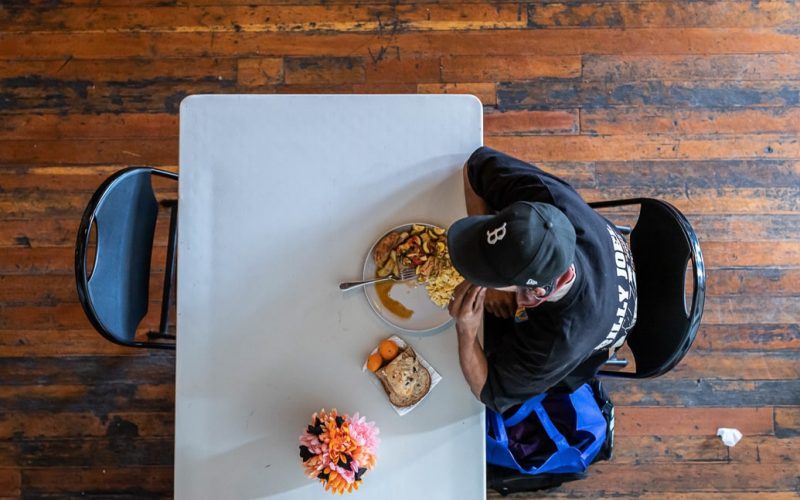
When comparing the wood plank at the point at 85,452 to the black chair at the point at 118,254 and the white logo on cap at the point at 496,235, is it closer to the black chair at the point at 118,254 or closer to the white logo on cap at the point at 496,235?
the black chair at the point at 118,254

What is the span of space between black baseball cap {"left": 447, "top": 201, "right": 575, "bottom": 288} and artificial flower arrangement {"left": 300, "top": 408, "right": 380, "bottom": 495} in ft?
1.35

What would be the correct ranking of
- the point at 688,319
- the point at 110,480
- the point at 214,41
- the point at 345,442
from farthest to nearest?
the point at 214,41, the point at 110,480, the point at 688,319, the point at 345,442

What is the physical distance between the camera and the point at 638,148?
7.13ft

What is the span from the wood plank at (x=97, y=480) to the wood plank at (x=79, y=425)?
118mm

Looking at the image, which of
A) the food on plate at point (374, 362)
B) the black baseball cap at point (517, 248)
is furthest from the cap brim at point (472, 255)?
the food on plate at point (374, 362)

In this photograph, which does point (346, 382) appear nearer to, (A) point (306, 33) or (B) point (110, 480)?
(B) point (110, 480)

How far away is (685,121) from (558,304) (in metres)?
1.42

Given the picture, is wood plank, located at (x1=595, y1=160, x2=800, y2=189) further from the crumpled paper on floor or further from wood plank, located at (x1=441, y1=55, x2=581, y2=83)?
the crumpled paper on floor

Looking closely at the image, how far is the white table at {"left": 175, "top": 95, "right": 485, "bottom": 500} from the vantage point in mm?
1298

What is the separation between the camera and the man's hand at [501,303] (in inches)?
55.0

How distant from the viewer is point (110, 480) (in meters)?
2.05

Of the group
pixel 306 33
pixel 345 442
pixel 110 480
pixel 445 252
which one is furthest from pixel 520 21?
pixel 110 480

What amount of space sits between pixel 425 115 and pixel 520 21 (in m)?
1.11

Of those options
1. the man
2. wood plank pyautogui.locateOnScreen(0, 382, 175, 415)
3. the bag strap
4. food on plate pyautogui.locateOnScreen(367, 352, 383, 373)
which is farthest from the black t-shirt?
wood plank pyautogui.locateOnScreen(0, 382, 175, 415)
